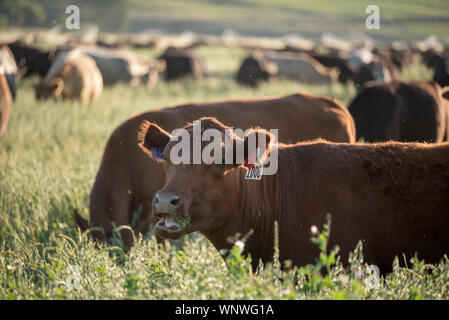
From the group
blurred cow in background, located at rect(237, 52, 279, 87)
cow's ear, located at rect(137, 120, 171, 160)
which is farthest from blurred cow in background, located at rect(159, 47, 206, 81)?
cow's ear, located at rect(137, 120, 171, 160)

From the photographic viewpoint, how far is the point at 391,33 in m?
81.1

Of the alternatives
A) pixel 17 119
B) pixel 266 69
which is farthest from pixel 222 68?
pixel 17 119

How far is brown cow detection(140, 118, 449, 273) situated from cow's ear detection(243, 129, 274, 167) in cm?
1

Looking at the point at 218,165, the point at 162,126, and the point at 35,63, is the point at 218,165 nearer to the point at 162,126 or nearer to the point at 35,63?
the point at 162,126

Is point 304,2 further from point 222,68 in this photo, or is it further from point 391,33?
point 222,68

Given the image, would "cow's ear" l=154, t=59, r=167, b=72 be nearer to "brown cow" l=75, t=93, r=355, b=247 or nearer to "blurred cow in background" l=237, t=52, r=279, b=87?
"blurred cow in background" l=237, t=52, r=279, b=87

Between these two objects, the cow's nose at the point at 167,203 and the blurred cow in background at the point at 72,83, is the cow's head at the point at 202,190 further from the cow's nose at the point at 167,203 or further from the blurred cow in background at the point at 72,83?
the blurred cow in background at the point at 72,83

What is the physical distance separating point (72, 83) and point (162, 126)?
10606mm

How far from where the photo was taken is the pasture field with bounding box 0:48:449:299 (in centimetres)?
326

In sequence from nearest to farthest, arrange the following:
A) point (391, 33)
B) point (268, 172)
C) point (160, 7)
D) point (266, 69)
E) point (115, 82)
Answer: point (268, 172) < point (115, 82) < point (266, 69) < point (391, 33) < point (160, 7)

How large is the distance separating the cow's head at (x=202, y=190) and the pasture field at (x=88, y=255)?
238 mm

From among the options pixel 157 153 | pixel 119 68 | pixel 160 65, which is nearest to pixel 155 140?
pixel 157 153

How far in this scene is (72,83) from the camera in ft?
52.2
